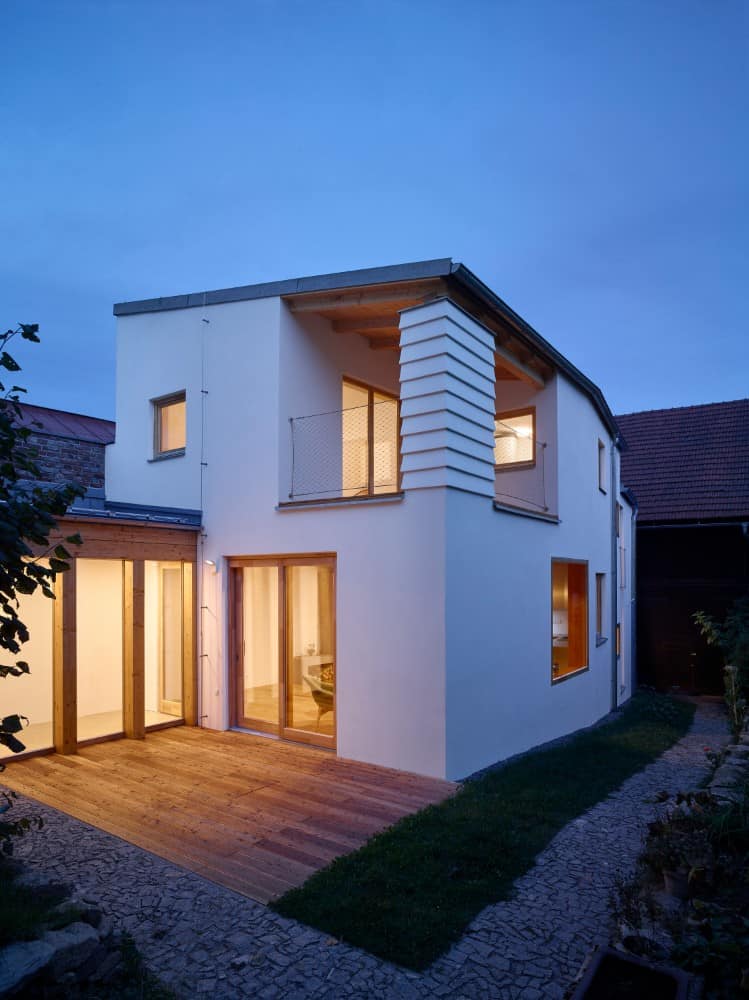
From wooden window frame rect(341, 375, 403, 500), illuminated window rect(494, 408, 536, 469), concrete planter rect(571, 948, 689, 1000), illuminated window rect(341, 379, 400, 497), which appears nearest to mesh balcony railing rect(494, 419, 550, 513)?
illuminated window rect(494, 408, 536, 469)

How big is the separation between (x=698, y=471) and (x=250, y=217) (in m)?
104

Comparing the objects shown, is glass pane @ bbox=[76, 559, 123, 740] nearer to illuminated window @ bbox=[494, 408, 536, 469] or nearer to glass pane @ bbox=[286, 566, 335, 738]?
glass pane @ bbox=[286, 566, 335, 738]

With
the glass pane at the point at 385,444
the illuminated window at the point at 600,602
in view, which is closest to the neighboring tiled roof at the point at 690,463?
the illuminated window at the point at 600,602

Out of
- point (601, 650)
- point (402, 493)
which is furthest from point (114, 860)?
point (601, 650)

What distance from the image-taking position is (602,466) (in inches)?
473

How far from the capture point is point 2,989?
2527mm

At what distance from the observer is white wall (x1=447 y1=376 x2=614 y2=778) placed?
21.2ft

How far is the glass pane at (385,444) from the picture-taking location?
943cm

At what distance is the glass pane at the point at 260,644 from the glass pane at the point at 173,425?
2402mm

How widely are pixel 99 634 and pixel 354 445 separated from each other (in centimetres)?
412

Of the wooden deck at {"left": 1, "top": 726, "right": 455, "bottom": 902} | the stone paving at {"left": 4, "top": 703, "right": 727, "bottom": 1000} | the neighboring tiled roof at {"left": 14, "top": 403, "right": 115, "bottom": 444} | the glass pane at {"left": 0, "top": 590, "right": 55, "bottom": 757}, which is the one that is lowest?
the wooden deck at {"left": 1, "top": 726, "right": 455, "bottom": 902}

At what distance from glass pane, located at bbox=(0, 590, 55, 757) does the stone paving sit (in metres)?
2.51

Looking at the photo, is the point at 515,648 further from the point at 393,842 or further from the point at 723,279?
the point at 723,279

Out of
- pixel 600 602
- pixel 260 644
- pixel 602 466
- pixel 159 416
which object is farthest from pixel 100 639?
pixel 602 466
